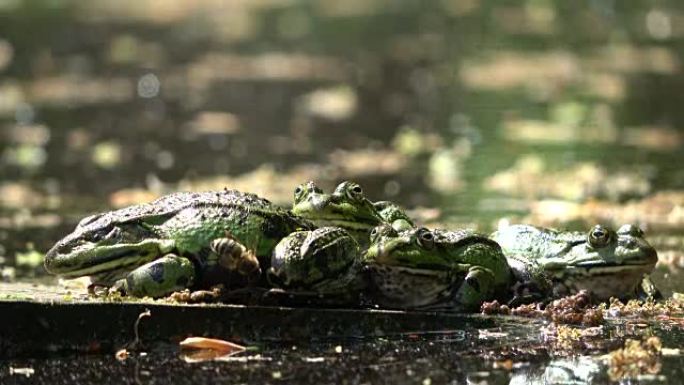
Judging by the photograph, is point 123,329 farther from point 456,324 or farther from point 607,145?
point 607,145

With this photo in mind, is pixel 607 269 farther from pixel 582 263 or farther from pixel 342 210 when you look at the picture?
pixel 342 210

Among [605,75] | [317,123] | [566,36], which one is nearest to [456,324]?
[317,123]

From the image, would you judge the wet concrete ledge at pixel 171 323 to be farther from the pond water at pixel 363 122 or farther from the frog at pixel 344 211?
the frog at pixel 344 211

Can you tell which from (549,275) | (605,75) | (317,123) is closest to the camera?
(549,275)

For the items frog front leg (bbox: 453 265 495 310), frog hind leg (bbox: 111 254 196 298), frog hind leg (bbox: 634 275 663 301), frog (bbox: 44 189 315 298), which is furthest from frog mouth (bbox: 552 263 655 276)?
frog hind leg (bbox: 111 254 196 298)

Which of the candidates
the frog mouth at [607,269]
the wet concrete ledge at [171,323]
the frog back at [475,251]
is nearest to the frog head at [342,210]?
the frog back at [475,251]

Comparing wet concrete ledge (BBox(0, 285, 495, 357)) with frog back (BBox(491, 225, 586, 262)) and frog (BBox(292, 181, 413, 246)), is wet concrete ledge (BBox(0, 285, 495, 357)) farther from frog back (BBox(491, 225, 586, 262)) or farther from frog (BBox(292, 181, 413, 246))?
frog back (BBox(491, 225, 586, 262))
